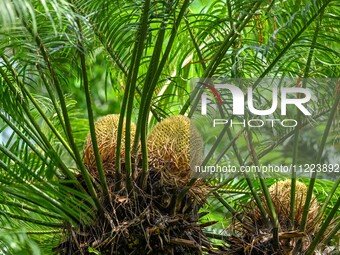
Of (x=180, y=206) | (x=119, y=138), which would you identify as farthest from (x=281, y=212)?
(x=119, y=138)

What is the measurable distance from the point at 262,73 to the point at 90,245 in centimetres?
139

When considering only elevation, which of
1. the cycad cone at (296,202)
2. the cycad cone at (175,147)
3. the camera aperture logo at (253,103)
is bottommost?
the cycad cone at (296,202)

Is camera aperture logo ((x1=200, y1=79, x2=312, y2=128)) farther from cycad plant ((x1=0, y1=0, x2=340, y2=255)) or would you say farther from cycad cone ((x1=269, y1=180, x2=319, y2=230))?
cycad cone ((x1=269, y1=180, x2=319, y2=230))

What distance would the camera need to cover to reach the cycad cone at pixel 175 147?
195 inches

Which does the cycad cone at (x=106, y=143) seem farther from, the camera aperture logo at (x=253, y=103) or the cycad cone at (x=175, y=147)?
the camera aperture logo at (x=253, y=103)

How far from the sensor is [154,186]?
191 inches

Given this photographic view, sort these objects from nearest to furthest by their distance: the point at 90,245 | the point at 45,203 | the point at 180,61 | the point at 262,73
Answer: the point at 45,203 → the point at 90,245 → the point at 262,73 → the point at 180,61

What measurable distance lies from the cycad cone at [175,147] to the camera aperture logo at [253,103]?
0.25 m

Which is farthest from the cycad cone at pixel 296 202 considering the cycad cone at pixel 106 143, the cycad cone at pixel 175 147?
the cycad cone at pixel 106 143

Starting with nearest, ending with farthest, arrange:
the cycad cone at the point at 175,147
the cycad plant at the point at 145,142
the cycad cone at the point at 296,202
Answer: the cycad plant at the point at 145,142 < the cycad cone at the point at 175,147 < the cycad cone at the point at 296,202

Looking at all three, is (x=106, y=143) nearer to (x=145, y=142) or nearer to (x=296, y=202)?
(x=145, y=142)

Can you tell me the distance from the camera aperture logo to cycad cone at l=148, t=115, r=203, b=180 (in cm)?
25

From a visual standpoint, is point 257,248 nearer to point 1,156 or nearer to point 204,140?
point 204,140

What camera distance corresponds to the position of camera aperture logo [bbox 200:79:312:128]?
17.2 ft
